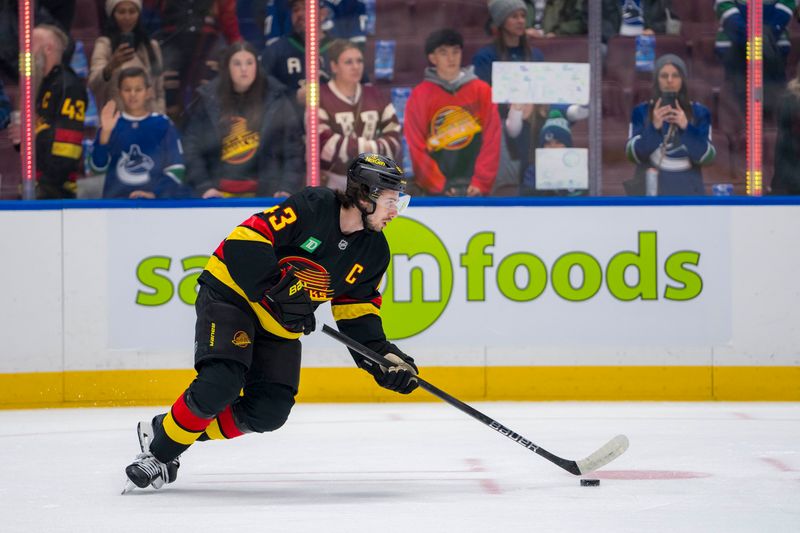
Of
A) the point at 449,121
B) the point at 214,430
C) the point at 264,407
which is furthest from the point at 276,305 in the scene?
the point at 449,121

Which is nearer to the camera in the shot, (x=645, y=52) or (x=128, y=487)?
(x=128, y=487)

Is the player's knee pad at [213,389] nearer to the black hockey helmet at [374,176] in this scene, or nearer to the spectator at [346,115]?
the black hockey helmet at [374,176]

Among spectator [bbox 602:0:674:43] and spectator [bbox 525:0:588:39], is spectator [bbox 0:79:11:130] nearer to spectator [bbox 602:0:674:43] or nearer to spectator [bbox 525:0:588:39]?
spectator [bbox 525:0:588:39]

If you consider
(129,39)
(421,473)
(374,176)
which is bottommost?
(421,473)

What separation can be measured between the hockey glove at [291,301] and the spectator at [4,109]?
289cm

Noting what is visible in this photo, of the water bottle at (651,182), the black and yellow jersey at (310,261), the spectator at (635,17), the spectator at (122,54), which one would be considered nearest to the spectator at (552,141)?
the water bottle at (651,182)

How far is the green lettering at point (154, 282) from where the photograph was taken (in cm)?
595

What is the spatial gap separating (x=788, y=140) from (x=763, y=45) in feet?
1.49

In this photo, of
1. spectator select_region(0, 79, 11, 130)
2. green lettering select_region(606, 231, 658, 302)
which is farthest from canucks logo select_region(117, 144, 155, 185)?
green lettering select_region(606, 231, 658, 302)

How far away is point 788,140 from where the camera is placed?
618cm

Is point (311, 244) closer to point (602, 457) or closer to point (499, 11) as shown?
point (602, 457)

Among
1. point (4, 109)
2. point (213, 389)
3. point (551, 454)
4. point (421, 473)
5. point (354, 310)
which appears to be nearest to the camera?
point (213, 389)

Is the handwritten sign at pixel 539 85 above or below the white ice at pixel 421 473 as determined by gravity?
above

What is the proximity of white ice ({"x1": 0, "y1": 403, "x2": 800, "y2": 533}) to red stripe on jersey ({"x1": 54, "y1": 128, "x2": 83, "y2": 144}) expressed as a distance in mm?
1259
